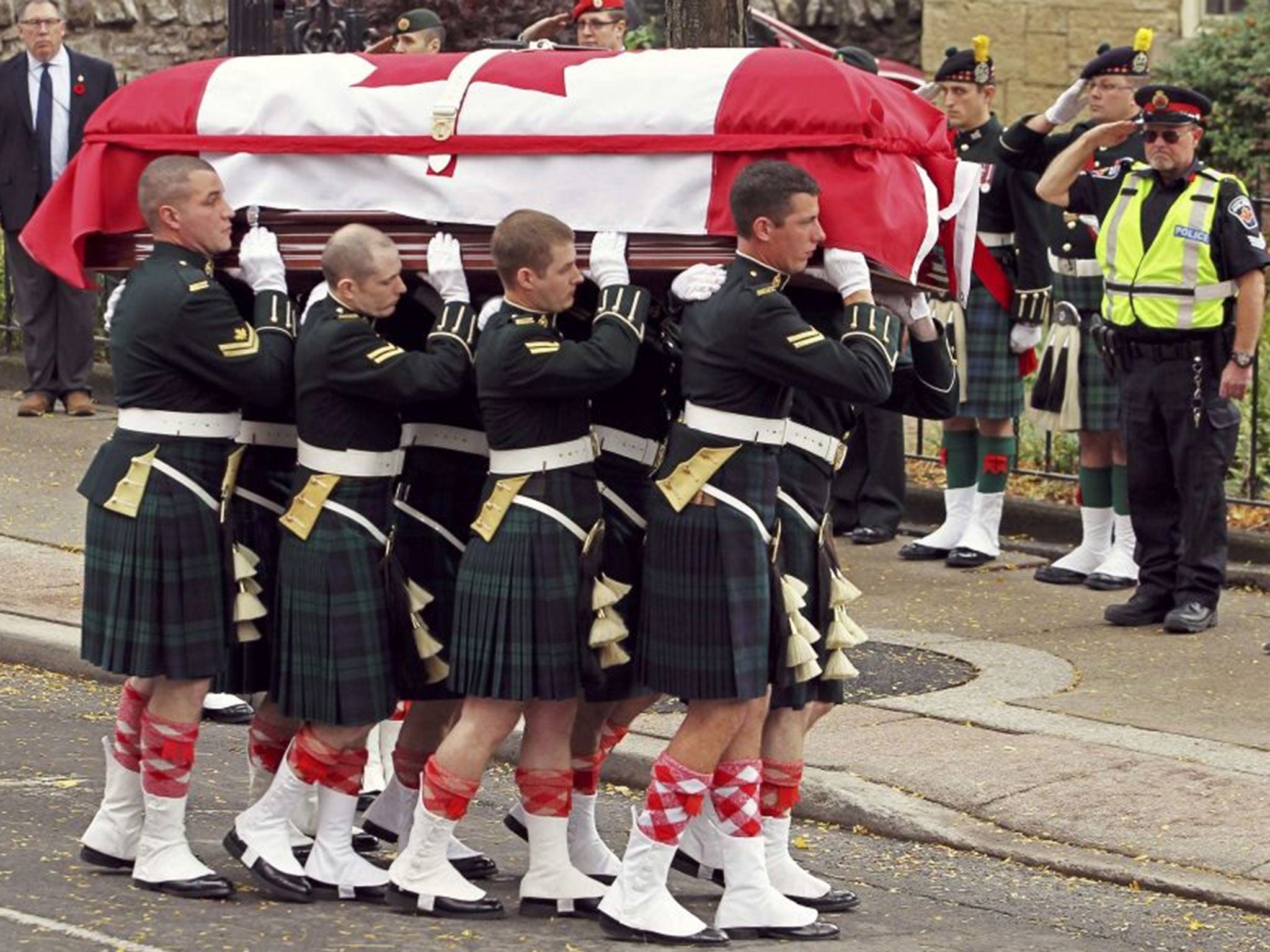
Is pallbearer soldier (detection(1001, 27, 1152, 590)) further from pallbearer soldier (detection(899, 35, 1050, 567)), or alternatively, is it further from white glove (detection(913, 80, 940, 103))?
white glove (detection(913, 80, 940, 103))

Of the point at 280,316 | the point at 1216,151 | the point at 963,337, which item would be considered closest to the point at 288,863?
the point at 280,316

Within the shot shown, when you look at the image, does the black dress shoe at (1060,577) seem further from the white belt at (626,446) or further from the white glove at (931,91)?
the white belt at (626,446)

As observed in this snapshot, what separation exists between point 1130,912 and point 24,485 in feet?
24.6

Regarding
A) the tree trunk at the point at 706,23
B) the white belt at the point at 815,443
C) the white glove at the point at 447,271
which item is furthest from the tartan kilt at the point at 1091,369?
the white glove at the point at 447,271

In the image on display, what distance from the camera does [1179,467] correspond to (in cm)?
1062

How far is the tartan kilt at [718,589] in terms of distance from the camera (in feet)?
22.3

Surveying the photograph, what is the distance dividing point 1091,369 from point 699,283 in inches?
200

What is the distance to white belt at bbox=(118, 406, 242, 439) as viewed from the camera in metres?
7.14

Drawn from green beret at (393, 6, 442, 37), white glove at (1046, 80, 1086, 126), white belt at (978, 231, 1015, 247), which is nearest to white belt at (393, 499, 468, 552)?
green beret at (393, 6, 442, 37)

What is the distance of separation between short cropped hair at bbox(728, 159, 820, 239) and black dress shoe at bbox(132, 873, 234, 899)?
2147 mm

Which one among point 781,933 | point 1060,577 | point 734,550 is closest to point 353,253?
point 734,550

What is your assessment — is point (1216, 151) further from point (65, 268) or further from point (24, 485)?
point (65, 268)

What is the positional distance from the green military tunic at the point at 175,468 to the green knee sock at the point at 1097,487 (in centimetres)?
535

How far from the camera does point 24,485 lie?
13344 mm
